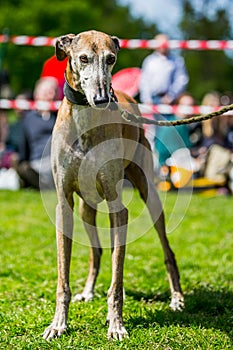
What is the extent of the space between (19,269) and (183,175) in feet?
12.9

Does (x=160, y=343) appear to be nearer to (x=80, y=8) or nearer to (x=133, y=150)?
(x=133, y=150)

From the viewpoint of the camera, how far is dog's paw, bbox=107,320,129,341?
3613 mm

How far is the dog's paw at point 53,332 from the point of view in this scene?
11.9ft

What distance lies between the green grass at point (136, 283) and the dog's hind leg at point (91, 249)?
108 millimetres

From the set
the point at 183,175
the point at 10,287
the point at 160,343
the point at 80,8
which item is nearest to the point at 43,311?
the point at 10,287

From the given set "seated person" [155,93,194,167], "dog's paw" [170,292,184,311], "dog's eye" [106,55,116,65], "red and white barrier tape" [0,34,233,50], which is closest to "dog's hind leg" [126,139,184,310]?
"dog's paw" [170,292,184,311]

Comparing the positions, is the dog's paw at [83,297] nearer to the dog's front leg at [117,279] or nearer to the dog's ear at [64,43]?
the dog's front leg at [117,279]

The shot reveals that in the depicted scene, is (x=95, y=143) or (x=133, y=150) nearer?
(x=95, y=143)

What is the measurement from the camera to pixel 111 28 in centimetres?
4281

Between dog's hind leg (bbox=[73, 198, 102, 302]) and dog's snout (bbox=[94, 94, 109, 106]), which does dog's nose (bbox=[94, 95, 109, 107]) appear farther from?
dog's hind leg (bbox=[73, 198, 102, 302])

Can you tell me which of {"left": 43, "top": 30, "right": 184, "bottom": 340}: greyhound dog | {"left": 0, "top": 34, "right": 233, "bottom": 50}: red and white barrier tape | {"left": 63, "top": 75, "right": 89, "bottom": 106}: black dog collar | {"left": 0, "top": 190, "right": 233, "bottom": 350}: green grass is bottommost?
{"left": 0, "top": 190, "right": 233, "bottom": 350}: green grass

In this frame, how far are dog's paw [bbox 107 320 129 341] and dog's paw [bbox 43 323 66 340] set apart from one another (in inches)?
11.4

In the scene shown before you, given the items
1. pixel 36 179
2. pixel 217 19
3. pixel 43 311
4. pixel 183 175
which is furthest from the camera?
pixel 217 19

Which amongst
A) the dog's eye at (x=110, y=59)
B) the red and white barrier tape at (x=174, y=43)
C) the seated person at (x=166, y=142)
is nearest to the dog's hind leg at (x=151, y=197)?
the dog's eye at (x=110, y=59)
